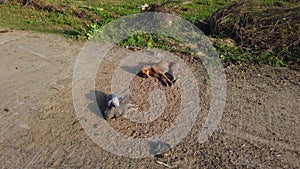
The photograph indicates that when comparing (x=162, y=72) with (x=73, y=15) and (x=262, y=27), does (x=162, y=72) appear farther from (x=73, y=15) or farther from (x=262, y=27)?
(x=73, y=15)

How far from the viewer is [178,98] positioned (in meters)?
3.16

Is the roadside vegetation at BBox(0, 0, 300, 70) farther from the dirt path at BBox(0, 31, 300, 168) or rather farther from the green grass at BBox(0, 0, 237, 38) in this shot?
the dirt path at BBox(0, 31, 300, 168)

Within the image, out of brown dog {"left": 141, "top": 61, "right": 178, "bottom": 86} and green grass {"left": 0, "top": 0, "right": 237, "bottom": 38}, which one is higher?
brown dog {"left": 141, "top": 61, "right": 178, "bottom": 86}

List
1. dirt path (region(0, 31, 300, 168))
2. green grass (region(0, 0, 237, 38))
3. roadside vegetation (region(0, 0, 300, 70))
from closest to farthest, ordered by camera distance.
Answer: dirt path (region(0, 31, 300, 168))
roadside vegetation (region(0, 0, 300, 70))
green grass (region(0, 0, 237, 38))

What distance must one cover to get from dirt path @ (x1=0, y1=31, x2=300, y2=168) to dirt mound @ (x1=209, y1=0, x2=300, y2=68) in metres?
0.56

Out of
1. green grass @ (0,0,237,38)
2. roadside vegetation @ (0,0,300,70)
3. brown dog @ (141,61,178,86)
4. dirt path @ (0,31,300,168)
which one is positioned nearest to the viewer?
dirt path @ (0,31,300,168)

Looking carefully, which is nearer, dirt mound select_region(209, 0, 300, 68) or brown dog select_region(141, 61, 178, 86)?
brown dog select_region(141, 61, 178, 86)

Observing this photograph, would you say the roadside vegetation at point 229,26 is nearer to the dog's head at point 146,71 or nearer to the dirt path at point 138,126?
the dirt path at point 138,126

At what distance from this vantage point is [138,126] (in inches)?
108

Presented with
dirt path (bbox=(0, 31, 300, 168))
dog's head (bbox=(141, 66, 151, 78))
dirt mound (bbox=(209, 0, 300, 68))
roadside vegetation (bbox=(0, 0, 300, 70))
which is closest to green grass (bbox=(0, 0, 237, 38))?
roadside vegetation (bbox=(0, 0, 300, 70))

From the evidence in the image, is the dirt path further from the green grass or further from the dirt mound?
the green grass

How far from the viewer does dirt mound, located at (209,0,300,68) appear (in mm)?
4309

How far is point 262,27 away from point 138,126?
2.81 m

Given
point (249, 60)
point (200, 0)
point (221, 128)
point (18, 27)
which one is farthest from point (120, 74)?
point (200, 0)
